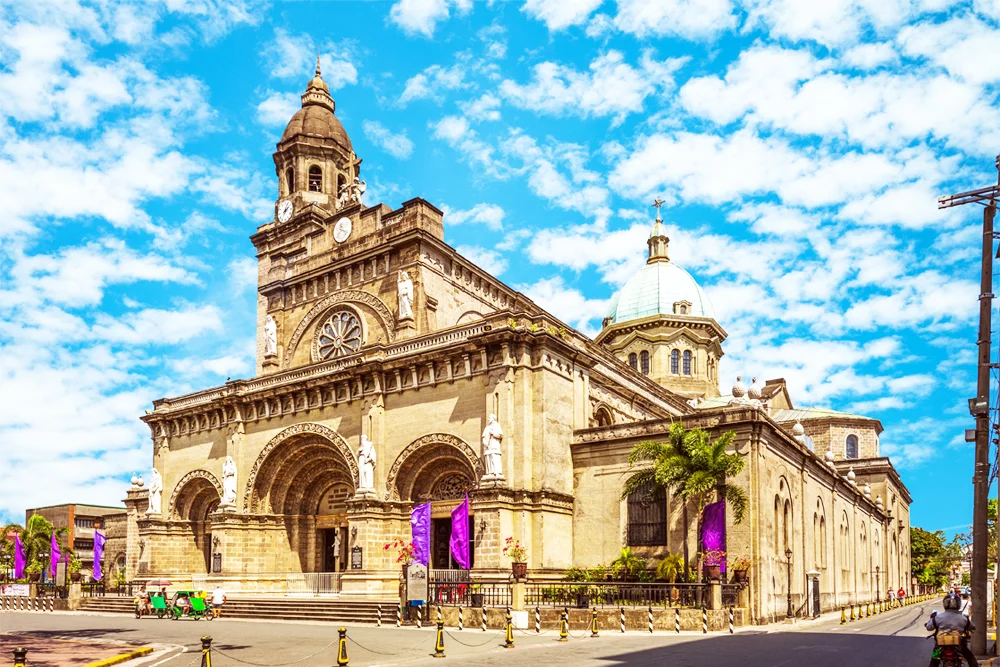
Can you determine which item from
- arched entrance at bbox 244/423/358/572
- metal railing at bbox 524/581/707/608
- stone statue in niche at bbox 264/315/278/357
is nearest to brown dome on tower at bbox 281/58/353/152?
stone statue in niche at bbox 264/315/278/357

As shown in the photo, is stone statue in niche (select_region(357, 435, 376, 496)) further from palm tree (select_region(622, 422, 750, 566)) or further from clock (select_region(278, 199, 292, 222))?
clock (select_region(278, 199, 292, 222))

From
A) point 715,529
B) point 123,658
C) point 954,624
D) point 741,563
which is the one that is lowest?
point 123,658

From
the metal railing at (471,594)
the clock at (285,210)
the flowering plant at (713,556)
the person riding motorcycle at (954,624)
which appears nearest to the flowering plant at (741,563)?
the flowering plant at (713,556)

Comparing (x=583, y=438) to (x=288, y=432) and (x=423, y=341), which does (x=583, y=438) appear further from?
(x=288, y=432)

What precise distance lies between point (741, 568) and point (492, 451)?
9.79 metres

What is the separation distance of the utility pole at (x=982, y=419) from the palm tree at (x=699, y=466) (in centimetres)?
1178

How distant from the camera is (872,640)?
25562mm

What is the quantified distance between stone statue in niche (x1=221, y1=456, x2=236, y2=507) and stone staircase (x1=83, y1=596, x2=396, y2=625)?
5.52 m

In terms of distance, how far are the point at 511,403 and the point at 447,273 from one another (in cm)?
1108

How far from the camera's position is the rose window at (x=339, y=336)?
45594 millimetres

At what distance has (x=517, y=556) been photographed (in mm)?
33438

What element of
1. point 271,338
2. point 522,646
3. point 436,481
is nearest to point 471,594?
point 436,481

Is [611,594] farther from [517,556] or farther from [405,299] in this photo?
[405,299]

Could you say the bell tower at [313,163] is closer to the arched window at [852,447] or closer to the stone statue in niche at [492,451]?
the stone statue in niche at [492,451]
